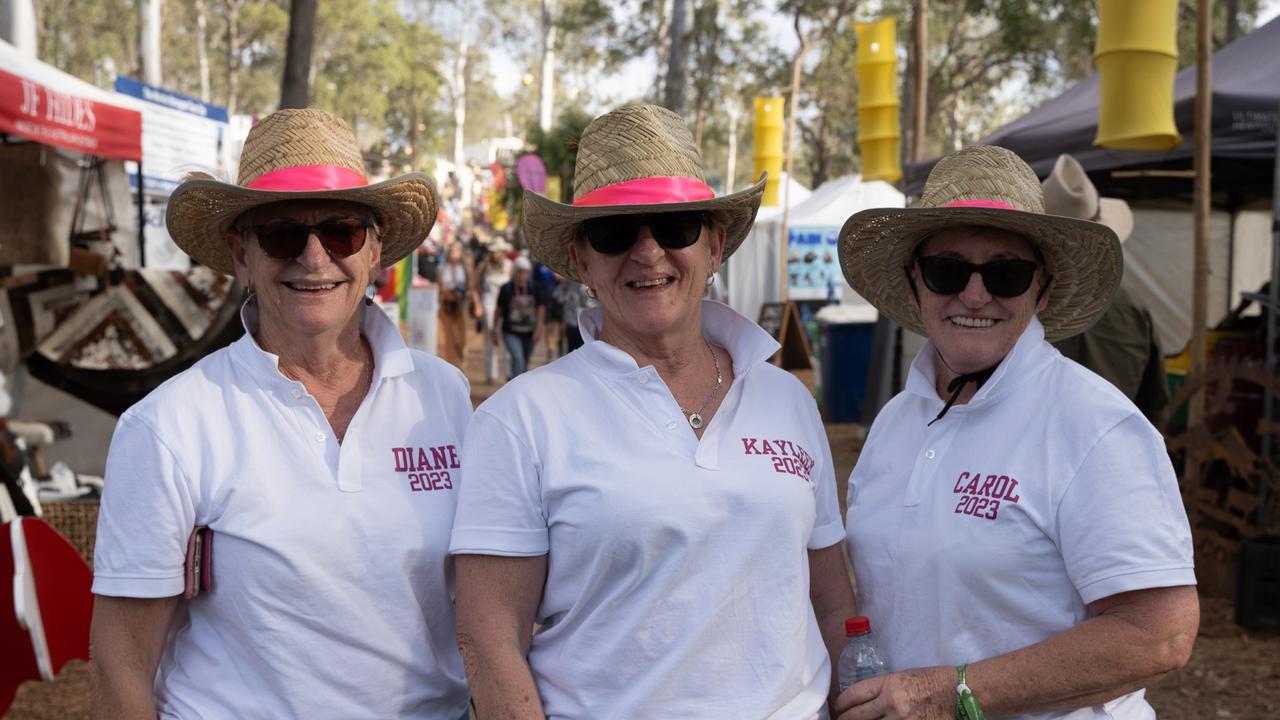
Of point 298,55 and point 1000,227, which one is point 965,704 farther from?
point 298,55

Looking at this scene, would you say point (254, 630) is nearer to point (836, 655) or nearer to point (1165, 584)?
point (836, 655)

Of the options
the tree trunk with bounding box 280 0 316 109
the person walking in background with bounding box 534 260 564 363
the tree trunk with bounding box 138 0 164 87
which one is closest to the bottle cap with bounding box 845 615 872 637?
the tree trunk with bounding box 280 0 316 109

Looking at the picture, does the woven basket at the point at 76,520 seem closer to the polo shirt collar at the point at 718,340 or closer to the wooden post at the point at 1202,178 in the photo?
the polo shirt collar at the point at 718,340

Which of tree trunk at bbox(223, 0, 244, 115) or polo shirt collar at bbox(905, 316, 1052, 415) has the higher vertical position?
tree trunk at bbox(223, 0, 244, 115)

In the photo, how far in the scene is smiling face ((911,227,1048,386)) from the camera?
2.30 meters

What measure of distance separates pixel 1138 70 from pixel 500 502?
5731 millimetres

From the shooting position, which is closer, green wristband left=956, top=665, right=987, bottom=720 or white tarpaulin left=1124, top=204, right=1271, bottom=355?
green wristband left=956, top=665, right=987, bottom=720

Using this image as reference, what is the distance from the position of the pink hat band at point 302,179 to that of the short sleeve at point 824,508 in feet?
3.71

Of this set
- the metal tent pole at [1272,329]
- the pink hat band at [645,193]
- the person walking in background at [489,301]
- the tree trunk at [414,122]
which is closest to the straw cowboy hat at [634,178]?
the pink hat band at [645,193]

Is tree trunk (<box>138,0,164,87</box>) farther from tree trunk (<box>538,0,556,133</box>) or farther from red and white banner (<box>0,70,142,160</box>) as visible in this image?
tree trunk (<box>538,0,556,133</box>)

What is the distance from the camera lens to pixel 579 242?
2432mm

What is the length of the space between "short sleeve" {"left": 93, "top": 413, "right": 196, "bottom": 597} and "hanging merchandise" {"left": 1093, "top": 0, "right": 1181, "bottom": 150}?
600 centimetres

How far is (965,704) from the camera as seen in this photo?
206 centimetres

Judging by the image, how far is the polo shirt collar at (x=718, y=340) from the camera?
2.29m
